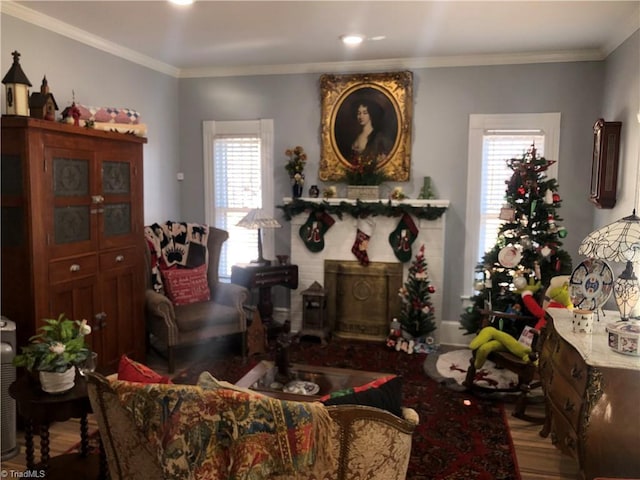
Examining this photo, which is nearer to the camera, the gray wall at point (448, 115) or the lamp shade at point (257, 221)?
the gray wall at point (448, 115)

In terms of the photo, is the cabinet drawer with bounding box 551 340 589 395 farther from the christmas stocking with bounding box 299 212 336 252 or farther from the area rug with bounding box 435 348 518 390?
the christmas stocking with bounding box 299 212 336 252

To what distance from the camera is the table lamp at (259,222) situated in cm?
502

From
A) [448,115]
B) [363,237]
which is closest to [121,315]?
[363,237]

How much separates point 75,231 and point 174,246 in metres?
1.30

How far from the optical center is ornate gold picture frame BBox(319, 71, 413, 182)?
5.07m

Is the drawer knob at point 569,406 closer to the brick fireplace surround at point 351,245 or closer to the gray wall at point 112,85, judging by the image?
the brick fireplace surround at point 351,245

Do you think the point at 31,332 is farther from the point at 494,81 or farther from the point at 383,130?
the point at 494,81

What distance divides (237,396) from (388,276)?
3548mm

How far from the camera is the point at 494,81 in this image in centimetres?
489

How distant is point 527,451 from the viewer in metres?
3.19

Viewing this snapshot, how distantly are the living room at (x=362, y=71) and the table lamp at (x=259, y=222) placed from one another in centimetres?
42

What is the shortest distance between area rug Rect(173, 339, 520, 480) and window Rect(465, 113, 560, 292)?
3.90ft

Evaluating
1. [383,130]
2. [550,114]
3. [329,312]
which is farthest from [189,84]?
[550,114]

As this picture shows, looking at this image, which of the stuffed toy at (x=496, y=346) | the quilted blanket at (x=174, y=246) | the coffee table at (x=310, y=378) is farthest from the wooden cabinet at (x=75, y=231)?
the stuffed toy at (x=496, y=346)
